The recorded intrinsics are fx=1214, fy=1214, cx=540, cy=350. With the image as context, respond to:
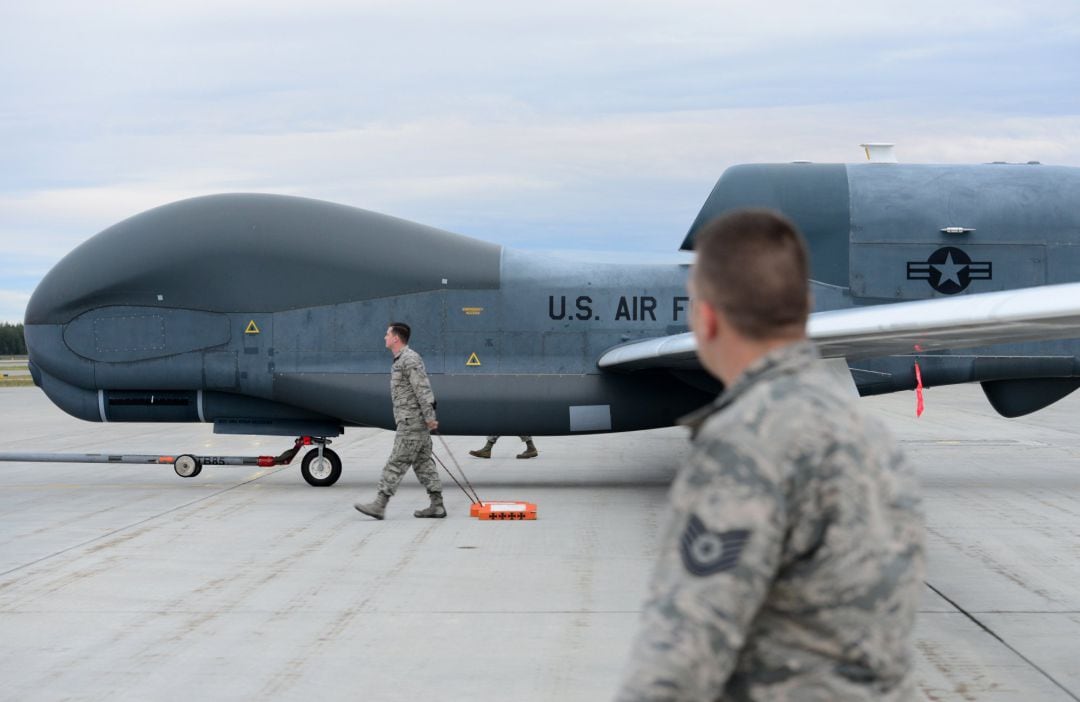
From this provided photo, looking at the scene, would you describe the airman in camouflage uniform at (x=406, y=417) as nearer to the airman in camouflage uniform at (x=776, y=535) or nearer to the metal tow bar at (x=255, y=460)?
the metal tow bar at (x=255, y=460)

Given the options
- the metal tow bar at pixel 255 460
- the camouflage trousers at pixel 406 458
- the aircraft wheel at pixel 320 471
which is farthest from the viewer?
the aircraft wheel at pixel 320 471

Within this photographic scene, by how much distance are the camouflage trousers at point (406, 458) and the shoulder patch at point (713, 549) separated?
31.7ft

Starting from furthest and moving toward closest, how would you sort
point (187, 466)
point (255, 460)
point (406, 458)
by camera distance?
point (187, 466), point (255, 460), point (406, 458)

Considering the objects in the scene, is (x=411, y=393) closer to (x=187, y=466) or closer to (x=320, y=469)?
(x=320, y=469)

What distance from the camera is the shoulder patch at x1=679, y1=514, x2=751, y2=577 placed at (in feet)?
6.70

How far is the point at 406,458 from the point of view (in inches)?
459

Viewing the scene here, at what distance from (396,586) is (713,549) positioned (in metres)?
6.93

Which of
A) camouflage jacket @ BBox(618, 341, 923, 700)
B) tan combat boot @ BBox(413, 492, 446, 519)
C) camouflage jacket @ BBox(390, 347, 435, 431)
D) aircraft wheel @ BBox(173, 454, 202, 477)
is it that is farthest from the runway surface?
camouflage jacket @ BBox(618, 341, 923, 700)

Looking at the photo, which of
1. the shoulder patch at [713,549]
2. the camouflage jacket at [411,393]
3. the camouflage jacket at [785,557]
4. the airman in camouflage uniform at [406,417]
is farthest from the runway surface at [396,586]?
the shoulder patch at [713,549]

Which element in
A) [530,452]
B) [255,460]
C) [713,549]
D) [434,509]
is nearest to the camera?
[713,549]

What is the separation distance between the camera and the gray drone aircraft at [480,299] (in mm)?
13766

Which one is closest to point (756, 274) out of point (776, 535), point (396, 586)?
point (776, 535)

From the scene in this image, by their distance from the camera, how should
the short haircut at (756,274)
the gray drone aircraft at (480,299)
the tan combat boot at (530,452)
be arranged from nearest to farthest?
1. the short haircut at (756,274)
2. the gray drone aircraft at (480,299)
3. the tan combat boot at (530,452)

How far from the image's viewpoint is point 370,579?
8961mm
